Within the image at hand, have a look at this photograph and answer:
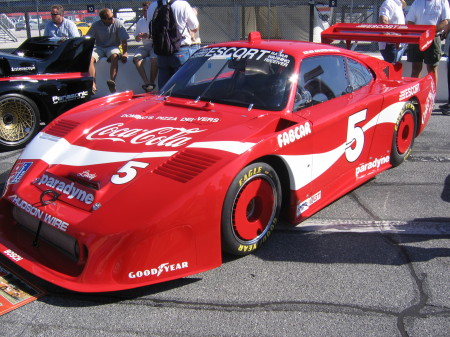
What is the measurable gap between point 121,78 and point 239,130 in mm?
6069

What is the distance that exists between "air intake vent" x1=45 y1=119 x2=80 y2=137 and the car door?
175 centimetres

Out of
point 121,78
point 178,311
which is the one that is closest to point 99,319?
point 178,311

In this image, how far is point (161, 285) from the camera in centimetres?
297

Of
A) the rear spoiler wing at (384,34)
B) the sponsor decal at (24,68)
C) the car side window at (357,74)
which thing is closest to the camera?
the car side window at (357,74)

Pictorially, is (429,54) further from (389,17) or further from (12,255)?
(12,255)

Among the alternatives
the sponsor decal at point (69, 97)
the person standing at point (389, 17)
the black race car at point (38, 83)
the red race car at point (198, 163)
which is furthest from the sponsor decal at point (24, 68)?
the person standing at point (389, 17)

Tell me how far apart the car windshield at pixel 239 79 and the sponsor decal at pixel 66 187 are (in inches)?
53.4

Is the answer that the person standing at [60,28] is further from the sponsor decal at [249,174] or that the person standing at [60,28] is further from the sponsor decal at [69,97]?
the sponsor decal at [249,174]

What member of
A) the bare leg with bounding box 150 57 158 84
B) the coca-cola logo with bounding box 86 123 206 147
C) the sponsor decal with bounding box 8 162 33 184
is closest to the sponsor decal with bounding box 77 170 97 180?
the coca-cola logo with bounding box 86 123 206 147

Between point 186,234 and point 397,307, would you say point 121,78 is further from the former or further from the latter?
point 397,307

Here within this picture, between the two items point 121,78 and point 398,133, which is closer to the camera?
point 398,133

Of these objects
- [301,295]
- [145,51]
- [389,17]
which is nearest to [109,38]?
[145,51]

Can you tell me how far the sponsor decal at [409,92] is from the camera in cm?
470

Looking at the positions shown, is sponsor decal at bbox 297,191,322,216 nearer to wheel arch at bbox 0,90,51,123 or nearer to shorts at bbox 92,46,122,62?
wheel arch at bbox 0,90,51,123
